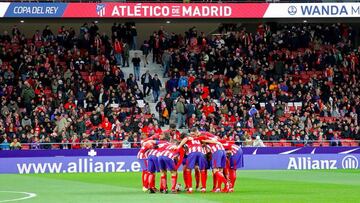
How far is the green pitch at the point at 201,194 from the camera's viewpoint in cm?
2352

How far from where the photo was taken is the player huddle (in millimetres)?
25697

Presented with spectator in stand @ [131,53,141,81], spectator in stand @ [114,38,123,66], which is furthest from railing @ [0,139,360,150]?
spectator in stand @ [114,38,123,66]

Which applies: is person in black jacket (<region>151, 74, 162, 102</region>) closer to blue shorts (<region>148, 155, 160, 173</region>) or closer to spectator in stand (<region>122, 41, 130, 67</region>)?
spectator in stand (<region>122, 41, 130, 67</region>)

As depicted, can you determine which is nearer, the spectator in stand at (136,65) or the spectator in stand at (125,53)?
the spectator in stand at (136,65)

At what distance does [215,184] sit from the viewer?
26.2m

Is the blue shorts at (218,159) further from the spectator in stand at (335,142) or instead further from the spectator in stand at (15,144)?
the spectator in stand at (335,142)

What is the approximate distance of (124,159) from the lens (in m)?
42.0

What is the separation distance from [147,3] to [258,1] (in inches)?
258

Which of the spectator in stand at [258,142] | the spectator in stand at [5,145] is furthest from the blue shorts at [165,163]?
the spectator in stand at [258,142]

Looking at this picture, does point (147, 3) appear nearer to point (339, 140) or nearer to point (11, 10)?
point (11, 10)

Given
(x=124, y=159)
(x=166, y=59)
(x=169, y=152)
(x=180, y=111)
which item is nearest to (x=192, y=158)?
(x=169, y=152)

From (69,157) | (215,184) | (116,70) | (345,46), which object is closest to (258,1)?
(345,46)

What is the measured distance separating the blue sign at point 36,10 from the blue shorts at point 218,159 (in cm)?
2563

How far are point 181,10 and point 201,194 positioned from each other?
87.7 feet
